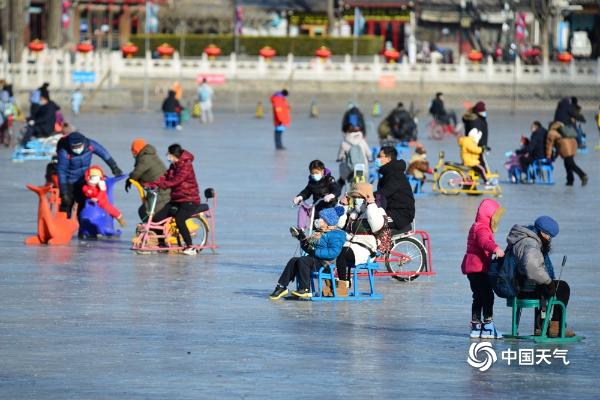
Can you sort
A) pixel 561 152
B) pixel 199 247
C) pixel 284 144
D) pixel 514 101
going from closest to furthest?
1. pixel 199 247
2. pixel 561 152
3. pixel 284 144
4. pixel 514 101

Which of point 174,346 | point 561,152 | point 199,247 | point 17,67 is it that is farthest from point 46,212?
point 17,67

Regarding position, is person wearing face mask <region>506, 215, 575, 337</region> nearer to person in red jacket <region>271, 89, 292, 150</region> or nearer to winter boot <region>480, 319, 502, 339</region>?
winter boot <region>480, 319, 502, 339</region>

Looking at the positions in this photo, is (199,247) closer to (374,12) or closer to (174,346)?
(174,346)

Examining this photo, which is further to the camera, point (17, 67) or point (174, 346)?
point (17, 67)

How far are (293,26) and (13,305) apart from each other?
6912 centimetres

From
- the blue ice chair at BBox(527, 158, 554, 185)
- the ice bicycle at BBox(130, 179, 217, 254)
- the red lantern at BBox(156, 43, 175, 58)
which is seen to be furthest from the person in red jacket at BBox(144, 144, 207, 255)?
the red lantern at BBox(156, 43, 175, 58)

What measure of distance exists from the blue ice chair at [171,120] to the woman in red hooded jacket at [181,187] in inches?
1112

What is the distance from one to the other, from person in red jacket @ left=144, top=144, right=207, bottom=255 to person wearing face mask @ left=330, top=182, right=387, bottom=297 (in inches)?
104

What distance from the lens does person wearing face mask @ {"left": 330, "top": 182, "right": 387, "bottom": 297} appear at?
51.4 feet

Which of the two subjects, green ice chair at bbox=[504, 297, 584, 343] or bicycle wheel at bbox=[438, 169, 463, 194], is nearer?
green ice chair at bbox=[504, 297, 584, 343]

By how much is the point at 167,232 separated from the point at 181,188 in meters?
0.64

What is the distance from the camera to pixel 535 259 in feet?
42.7

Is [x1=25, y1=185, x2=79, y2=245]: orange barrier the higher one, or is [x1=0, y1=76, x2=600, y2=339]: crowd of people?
[x1=0, y1=76, x2=600, y2=339]: crowd of people

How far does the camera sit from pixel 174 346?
1330 centimetres
